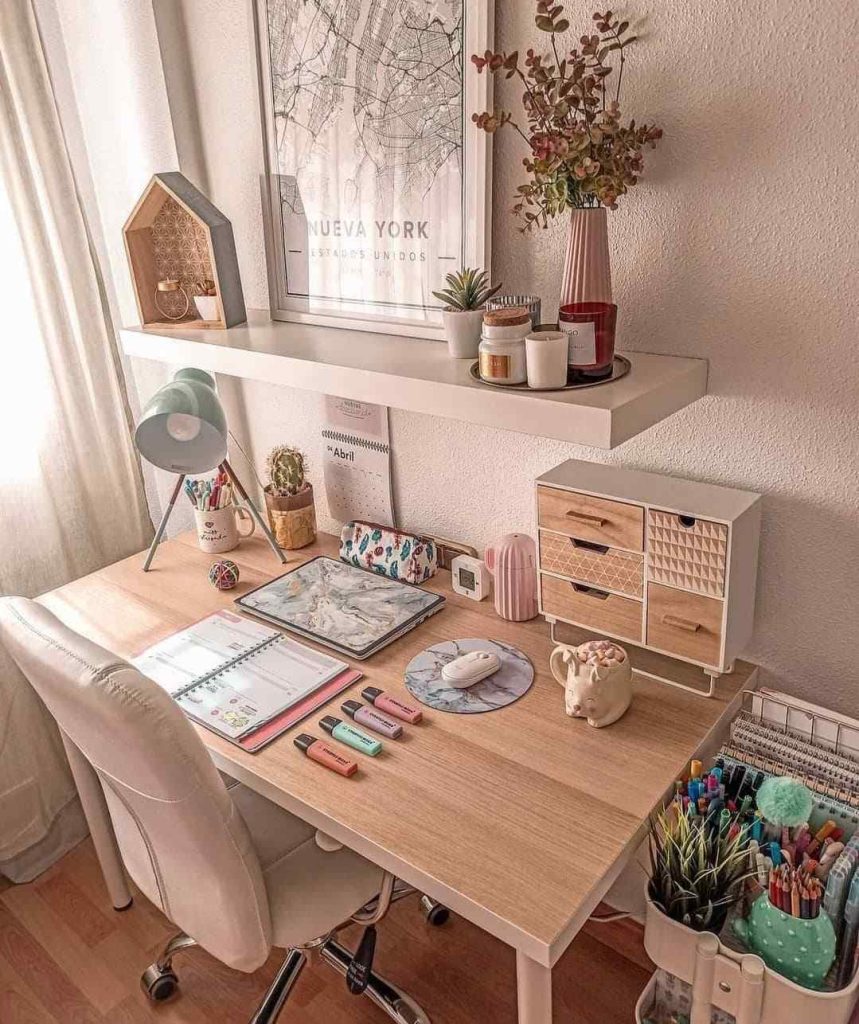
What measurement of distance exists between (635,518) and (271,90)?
1053mm

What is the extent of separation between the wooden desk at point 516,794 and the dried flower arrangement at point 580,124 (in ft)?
2.39

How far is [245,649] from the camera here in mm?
1495

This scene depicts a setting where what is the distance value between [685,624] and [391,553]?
63cm

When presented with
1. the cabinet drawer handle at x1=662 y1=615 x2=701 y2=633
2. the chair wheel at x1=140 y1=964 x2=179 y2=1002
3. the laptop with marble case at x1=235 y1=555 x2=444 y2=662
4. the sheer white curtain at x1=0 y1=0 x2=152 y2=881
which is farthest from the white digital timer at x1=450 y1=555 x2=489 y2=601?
the chair wheel at x1=140 y1=964 x2=179 y2=1002

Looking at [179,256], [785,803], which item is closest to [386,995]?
[785,803]

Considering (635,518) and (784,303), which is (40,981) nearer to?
(635,518)

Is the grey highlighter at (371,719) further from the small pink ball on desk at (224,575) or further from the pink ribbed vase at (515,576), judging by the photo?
the small pink ball on desk at (224,575)

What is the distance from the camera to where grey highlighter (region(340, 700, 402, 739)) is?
49.1 inches

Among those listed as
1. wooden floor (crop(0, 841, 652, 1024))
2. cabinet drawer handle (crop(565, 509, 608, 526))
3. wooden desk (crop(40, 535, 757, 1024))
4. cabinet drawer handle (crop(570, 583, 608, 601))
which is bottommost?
wooden floor (crop(0, 841, 652, 1024))

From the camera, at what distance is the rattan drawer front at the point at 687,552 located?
1185mm

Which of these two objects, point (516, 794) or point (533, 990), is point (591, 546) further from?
point (533, 990)

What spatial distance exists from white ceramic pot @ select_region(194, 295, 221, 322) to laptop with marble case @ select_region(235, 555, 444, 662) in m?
0.53

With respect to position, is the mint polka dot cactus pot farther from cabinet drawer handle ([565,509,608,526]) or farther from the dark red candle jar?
the dark red candle jar

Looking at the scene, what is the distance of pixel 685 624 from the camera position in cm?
Answer: 125
